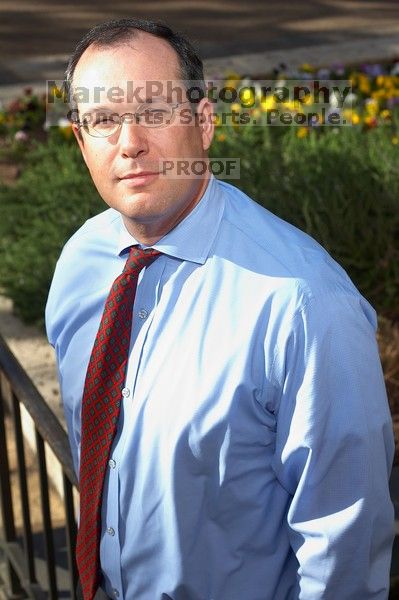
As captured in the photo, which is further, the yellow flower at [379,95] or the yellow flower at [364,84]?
the yellow flower at [364,84]

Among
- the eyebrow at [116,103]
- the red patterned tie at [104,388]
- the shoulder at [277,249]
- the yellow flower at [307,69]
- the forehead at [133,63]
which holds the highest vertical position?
the forehead at [133,63]

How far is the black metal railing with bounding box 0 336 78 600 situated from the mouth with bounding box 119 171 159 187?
2.41 ft

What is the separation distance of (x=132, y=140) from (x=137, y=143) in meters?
0.01

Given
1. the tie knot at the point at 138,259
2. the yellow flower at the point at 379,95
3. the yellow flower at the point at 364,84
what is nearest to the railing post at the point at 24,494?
the tie knot at the point at 138,259

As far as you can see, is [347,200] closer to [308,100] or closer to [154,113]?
[308,100]

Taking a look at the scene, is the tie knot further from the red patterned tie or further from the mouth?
the mouth

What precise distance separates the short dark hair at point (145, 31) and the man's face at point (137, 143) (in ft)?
0.05

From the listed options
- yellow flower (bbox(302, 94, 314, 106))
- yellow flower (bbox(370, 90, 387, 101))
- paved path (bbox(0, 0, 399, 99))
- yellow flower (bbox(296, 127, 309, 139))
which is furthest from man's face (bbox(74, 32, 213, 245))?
paved path (bbox(0, 0, 399, 99))

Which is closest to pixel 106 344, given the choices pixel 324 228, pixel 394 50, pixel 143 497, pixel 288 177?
pixel 143 497

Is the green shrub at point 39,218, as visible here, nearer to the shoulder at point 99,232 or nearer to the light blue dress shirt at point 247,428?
the shoulder at point 99,232

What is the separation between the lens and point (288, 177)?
523cm

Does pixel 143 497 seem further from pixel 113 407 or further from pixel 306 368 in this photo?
pixel 306 368

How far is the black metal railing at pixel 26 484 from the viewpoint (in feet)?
7.86

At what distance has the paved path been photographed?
9922 mm
